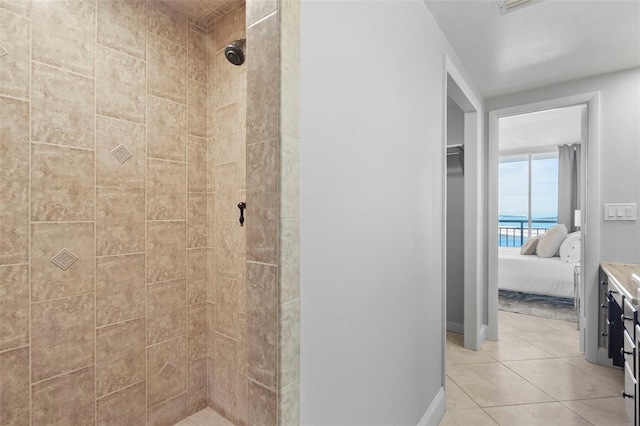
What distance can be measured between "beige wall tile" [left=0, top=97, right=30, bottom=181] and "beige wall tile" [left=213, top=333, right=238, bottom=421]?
4.47 ft

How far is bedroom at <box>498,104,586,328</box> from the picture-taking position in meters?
4.26

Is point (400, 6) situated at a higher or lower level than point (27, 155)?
higher

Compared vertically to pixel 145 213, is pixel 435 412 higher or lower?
lower

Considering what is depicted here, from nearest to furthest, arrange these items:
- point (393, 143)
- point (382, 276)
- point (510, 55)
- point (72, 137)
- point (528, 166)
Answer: point (382, 276), point (393, 143), point (72, 137), point (510, 55), point (528, 166)

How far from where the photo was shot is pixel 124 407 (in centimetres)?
169

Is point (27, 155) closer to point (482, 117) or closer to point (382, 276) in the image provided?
point (382, 276)

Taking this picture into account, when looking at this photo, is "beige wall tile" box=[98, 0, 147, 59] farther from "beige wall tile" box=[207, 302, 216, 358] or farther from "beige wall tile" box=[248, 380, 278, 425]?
"beige wall tile" box=[248, 380, 278, 425]

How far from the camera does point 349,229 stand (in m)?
1.10

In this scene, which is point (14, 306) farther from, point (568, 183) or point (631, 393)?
point (568, 183)

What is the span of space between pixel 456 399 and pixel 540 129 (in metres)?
4.57

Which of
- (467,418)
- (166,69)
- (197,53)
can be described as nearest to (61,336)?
(166,69)

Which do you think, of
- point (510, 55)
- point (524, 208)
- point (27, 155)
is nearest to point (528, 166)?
point (524, 208)

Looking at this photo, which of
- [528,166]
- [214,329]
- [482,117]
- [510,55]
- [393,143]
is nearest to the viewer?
[393,143]

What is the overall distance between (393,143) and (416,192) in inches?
14.0
